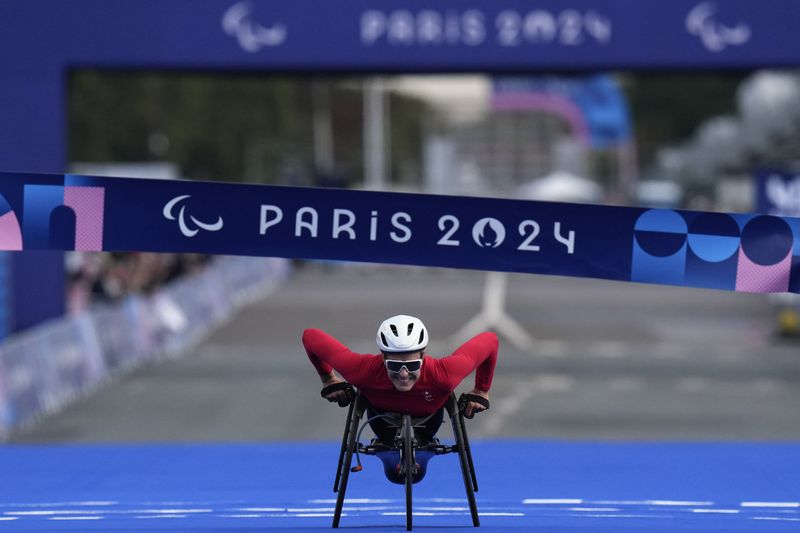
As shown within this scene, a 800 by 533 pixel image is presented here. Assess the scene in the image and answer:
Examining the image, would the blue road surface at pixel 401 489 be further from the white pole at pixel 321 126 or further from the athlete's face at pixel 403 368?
the white pole at pixel 321 126

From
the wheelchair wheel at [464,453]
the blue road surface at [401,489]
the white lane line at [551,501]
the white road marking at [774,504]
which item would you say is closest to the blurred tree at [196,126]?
the blue road surface at [401,489]

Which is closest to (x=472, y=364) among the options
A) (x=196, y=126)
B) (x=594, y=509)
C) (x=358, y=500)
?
(x=594, y=509)

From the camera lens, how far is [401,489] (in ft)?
→ 39.7

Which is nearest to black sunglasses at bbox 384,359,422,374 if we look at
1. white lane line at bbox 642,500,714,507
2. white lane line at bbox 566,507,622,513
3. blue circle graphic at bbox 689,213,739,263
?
white lane line at bbox 566,507,622,513

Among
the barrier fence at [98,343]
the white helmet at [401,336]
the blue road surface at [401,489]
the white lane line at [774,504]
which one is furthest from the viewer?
the barrier fence at [98,343]

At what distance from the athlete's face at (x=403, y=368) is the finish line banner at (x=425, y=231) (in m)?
1.73

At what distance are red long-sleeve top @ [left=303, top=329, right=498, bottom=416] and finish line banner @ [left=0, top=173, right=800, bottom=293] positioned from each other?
4.61 ft

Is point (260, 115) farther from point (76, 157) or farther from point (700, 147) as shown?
point (700, 147)

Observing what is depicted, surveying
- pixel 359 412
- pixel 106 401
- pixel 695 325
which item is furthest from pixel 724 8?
pixel 695 325

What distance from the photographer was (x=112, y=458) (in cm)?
1422

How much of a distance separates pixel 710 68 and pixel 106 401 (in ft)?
30.1

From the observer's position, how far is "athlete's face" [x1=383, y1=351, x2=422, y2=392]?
29.3 feet

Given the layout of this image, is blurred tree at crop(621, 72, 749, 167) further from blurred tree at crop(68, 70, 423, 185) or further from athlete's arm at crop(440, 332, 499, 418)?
athlete's arm at crop(440, 332, 499, 418)

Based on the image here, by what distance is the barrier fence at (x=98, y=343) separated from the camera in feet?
61.3
